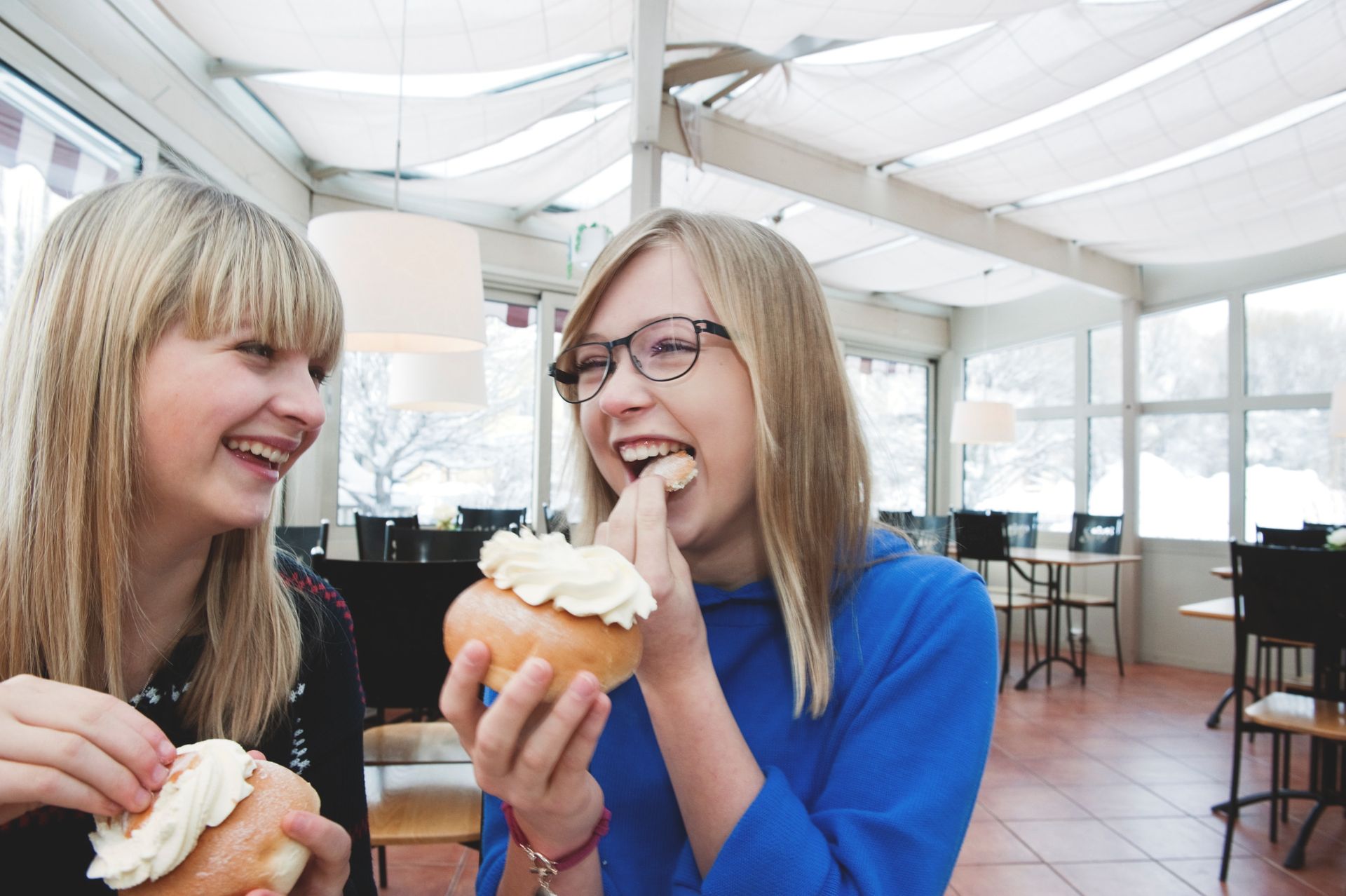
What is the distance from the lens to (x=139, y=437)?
2.81 feet

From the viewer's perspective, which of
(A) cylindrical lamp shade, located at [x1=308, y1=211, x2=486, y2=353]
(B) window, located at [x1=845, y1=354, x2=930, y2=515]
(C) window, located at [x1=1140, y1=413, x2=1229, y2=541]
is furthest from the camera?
(B) window, located at [x1=845, y1=354, x2=930, y2=515]

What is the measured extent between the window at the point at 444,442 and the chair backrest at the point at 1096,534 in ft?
14.8

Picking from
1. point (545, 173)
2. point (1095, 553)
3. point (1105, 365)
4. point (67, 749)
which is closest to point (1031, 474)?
point (1105, 365)

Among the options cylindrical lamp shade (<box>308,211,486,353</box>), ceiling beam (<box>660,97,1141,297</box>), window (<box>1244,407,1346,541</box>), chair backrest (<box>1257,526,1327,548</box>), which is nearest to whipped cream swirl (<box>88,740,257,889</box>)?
cylindrical lamp shade (<box>308,211,486,353</box>)

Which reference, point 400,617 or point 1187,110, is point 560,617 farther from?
point 1187,110

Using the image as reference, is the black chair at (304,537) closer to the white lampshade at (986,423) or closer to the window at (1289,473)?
the white lampshade at (986,423)

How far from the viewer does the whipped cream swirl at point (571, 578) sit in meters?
0.74

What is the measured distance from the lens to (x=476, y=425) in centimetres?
598

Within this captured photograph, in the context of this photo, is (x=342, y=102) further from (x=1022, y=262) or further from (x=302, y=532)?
(x=1022, y=262)

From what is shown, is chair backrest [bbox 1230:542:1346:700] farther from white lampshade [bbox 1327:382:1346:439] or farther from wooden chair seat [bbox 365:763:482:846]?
wooden chair seat [bbox 365:763:482:846]

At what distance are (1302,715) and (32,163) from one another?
194 inches

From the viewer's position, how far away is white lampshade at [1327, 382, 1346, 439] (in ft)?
15.3

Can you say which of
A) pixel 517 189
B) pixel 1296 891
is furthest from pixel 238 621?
pixel 517 189

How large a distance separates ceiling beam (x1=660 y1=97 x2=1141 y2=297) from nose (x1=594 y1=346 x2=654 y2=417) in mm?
3179
